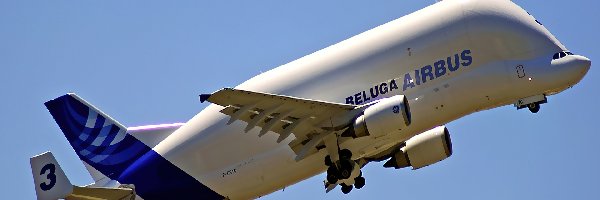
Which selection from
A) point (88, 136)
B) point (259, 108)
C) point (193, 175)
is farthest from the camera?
point (88, 136)

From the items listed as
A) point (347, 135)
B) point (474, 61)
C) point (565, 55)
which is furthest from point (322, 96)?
point (565, 55)

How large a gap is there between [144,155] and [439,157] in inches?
518

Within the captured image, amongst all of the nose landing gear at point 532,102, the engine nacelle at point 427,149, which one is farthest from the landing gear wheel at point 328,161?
the nose landing gear at point 532,102

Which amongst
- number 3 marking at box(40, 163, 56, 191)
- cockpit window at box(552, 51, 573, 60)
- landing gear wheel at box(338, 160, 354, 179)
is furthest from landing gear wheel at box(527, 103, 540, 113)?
number 3 marking at box(40, 163, 56, 191)

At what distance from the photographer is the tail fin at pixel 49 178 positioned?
5750cm

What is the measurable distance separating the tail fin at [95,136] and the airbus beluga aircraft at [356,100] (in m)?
2.34

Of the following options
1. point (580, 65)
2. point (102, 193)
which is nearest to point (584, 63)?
point (580, 65)

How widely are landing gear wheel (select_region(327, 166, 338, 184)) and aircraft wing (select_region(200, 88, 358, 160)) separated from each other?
3.79 feet

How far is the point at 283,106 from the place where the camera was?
5522 centimetres

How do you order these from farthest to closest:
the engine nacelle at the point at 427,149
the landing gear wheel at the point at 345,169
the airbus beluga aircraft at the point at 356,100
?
the engine nacelle at the point at 427,149 < the landing gear wheel at the point at 345,169 < the airbus beluga aircraft at the point at 356,100

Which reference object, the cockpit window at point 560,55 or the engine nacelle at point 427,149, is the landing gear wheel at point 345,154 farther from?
the cockpit window at point 560,55

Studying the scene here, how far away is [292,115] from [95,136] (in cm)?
1199

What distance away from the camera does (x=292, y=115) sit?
185 ft

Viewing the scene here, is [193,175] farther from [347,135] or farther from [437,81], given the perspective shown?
[437,81]
